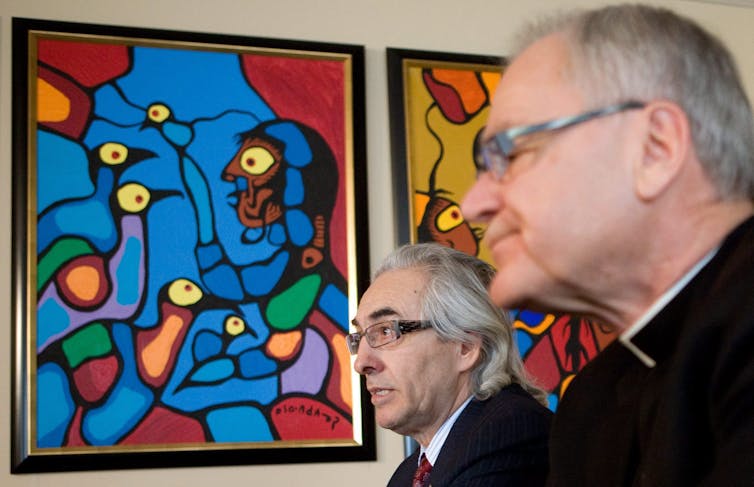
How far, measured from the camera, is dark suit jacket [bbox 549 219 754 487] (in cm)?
97

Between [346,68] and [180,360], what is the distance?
1319 mm

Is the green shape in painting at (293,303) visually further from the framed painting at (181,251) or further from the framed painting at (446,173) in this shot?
the framed painting at (446,173)

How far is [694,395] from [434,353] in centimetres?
153

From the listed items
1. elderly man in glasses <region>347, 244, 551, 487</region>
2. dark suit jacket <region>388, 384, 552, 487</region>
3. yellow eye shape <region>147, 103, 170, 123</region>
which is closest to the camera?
dark suit jacket <region>388, 384, 552, 487</region>

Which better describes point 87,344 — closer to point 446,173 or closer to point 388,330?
point 388,330

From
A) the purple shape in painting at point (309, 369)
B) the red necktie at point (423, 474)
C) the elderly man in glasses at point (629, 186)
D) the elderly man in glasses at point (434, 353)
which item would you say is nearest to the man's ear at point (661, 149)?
the elderly man in glasses at point (629, 186)

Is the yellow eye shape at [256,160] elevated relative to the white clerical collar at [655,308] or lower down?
elevated

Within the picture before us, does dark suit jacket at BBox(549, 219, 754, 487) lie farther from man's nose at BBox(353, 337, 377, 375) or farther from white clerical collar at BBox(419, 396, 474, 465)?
man's nose at BBox(353, 337, 377, 375)

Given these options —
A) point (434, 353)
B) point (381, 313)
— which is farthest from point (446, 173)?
point (434, 353)

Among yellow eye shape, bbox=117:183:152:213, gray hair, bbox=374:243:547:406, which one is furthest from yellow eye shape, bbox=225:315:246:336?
gray hair, bbox=374:243:547:406

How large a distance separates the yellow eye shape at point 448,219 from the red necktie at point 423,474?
143cm

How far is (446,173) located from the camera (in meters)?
3.88

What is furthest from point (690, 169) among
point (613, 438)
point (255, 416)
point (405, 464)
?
point (255, 416)

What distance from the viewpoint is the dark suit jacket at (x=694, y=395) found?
0.97 metres
